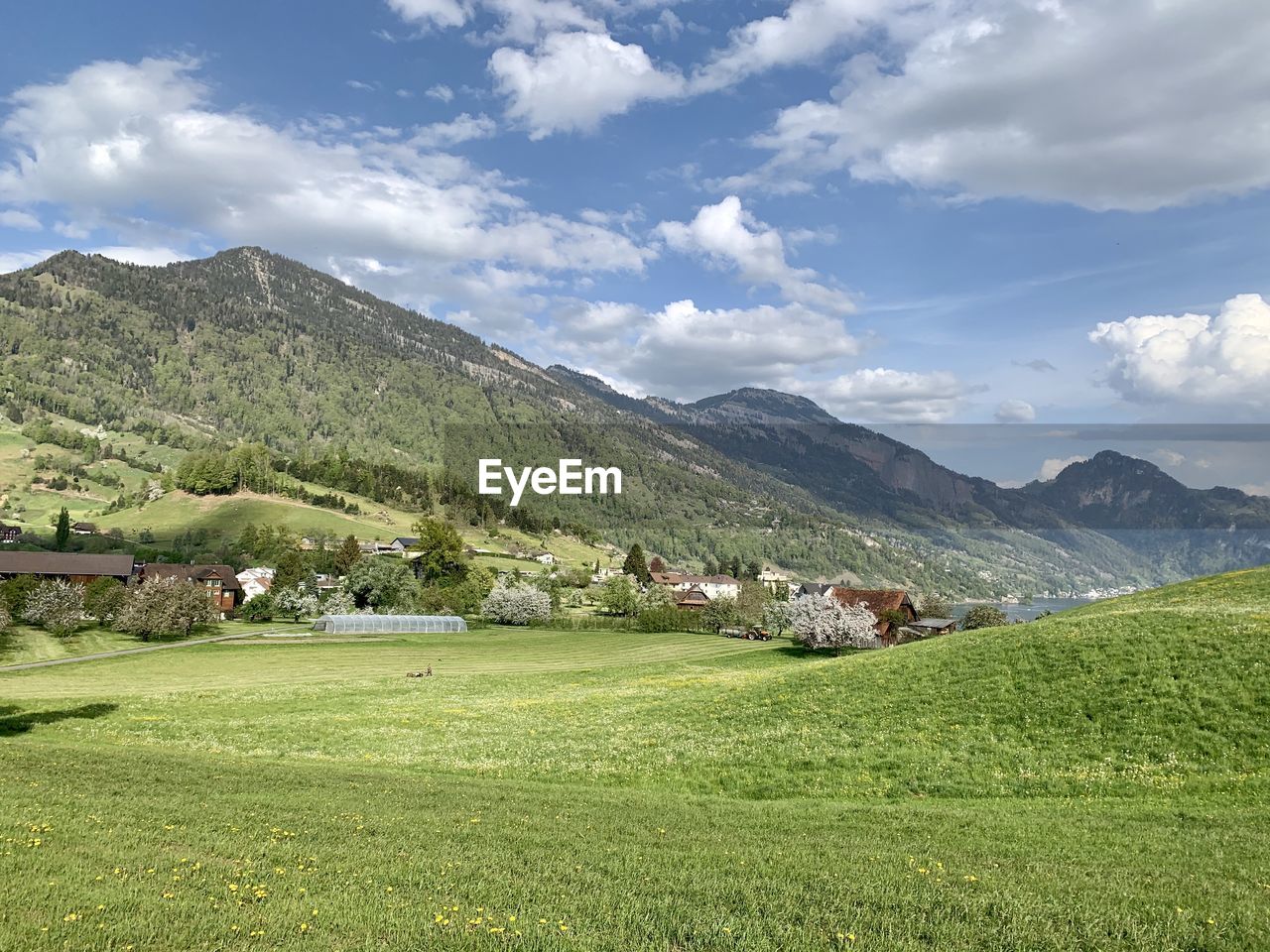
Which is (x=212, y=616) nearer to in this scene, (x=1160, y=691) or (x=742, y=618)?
(x=742, y=618)

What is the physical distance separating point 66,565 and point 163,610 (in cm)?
5137

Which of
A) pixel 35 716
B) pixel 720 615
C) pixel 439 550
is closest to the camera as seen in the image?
pixel 35 716

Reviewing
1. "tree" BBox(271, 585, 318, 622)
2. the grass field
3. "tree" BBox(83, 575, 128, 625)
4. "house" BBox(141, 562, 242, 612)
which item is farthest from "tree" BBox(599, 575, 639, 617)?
the grass field

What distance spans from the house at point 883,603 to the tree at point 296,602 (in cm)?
9717

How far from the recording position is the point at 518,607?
431 ft

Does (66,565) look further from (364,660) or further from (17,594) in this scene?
(364,660)

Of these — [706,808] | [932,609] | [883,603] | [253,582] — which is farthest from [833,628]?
[253,582]

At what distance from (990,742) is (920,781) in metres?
4.10

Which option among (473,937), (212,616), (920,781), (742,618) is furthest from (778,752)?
(212,616)

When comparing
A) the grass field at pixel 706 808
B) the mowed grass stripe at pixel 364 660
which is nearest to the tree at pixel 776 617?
the mowed grass stripe at pixel 364 660

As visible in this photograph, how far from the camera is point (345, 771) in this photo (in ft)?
86.6

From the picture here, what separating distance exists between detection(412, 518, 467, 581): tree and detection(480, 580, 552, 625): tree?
86.7 feet

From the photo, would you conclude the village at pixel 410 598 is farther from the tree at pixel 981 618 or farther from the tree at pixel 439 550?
the tree at pixel 981 618

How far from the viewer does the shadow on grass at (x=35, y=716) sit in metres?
36.3
